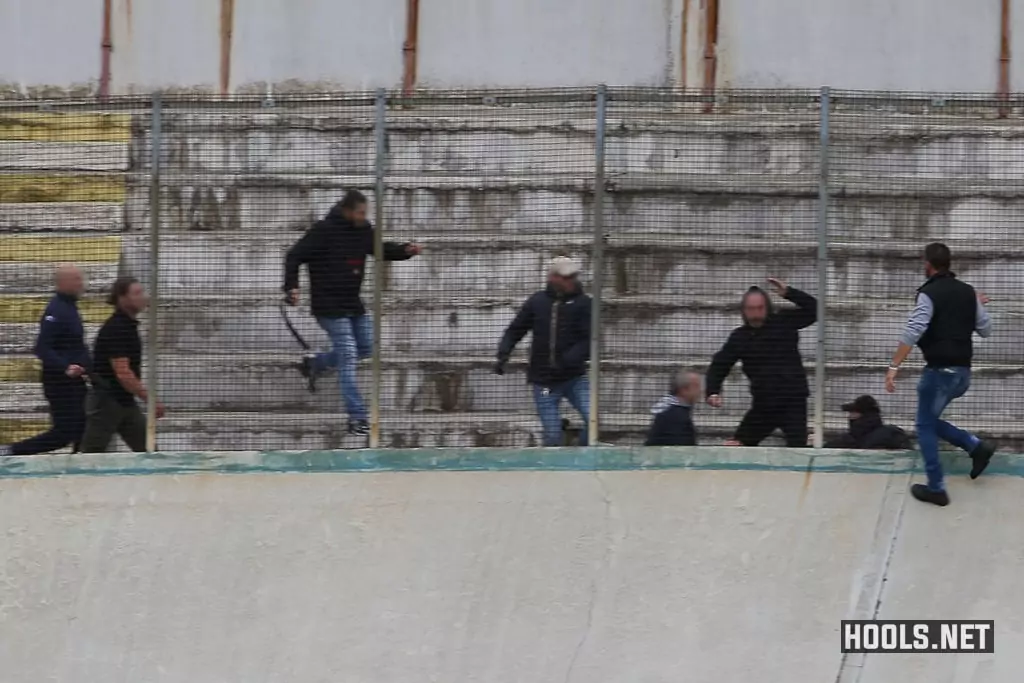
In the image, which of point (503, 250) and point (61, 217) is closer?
point (503, 250)

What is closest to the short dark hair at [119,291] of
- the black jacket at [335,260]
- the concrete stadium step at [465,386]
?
the concrete stadium step at [465,386]

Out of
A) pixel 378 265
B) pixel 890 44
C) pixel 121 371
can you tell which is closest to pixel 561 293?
pixel 378 265

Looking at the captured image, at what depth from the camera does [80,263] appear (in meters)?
8.76

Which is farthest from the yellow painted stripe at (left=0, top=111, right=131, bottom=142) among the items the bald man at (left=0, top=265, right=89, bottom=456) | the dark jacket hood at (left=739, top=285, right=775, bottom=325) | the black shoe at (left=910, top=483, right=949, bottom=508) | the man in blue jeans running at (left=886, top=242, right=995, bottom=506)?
the black shoe at (left=910, top=483, right=949, bottom=508)

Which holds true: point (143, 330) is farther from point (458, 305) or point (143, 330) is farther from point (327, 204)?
point (458, 305)

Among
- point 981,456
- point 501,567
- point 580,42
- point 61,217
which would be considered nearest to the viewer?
point 981,456

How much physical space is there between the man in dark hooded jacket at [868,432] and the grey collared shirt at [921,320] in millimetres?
653

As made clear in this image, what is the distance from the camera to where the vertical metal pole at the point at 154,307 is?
842 centimetres

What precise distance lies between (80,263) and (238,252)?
1.10 metres

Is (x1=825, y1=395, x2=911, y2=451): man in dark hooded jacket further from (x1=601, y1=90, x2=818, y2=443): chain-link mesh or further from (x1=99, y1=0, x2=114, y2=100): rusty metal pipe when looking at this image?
(x1=99, y1=0, x2=114, y2=100): rusty metal pipe

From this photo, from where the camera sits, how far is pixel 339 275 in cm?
834

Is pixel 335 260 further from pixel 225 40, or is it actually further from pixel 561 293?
pixel 225 40

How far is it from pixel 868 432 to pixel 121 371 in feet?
15.4

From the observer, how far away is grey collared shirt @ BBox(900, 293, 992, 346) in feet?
25.5
